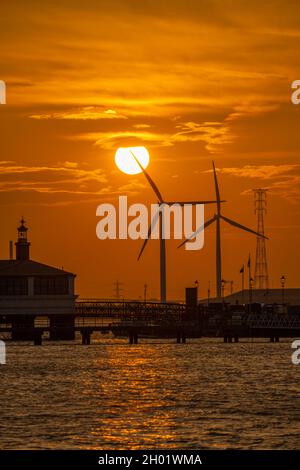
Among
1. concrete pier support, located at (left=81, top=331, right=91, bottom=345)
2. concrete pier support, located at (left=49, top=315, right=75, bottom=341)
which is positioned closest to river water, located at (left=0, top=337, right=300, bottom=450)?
concrete pier support, located at (left=49, top=315, right=75, bottom=341)

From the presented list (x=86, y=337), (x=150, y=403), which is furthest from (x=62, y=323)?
(x=150, y=403)

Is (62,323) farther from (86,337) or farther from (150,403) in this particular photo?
(150,403)

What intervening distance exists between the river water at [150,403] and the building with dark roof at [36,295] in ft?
106

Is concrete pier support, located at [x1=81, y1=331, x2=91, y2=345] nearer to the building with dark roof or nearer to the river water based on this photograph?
the building with dark roof

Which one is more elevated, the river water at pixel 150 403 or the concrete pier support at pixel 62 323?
the concrete pier support at pixel 62 323

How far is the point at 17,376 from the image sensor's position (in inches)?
4567

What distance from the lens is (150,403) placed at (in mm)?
85312

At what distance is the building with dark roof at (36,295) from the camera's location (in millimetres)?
182000

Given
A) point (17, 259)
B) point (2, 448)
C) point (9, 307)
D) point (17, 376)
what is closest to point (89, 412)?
point (2, 448)

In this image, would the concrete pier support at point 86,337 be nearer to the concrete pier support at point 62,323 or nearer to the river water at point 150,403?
the concrete pier support at point 62,323

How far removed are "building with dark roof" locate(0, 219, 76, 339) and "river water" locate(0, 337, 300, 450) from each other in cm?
3225

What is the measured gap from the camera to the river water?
64.8 meters

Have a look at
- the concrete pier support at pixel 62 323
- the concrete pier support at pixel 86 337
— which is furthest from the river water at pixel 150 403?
the concrete pier support at pixel 86 337

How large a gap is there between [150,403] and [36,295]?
98624 mm
